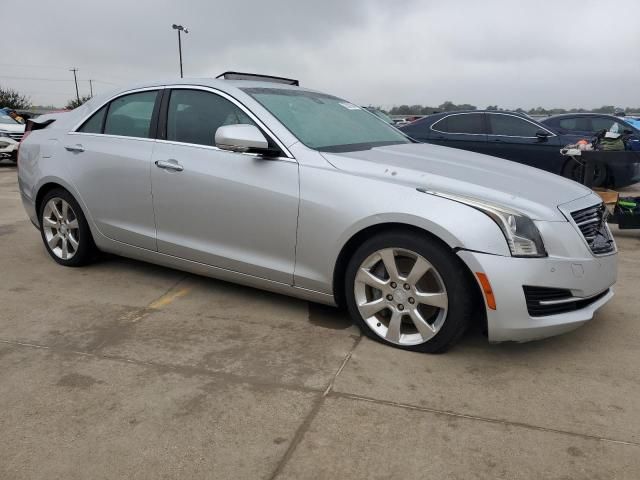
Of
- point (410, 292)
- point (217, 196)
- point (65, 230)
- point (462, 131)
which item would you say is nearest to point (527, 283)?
point (410, 292)

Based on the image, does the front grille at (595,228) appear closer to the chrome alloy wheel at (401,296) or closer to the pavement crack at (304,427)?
the chrome alloy wheel at (401,296)

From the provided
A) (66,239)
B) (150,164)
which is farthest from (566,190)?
(66,239)

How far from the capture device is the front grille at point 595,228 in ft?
10.1

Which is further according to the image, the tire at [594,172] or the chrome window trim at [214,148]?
the tire at [594,172]

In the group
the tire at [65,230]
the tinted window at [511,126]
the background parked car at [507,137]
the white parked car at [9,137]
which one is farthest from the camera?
the white parked car at [9,137]

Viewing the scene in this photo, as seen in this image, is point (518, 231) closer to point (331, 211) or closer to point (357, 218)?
point (357, 218)

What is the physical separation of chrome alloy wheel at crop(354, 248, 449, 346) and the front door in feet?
1.72

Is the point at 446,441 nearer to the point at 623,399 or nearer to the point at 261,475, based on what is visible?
the point at 261,475

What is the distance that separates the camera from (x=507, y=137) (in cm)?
906

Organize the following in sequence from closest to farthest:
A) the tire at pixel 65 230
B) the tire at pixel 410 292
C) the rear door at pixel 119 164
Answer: the tire at pixel 410 292 → the rear door at pixel 119 164 → the tire at pixel 65 230

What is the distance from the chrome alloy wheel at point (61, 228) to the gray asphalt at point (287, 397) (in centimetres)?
77

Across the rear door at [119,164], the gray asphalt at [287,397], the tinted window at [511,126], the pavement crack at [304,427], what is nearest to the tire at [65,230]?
the rear door at [119,164]

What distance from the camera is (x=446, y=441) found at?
2.35m

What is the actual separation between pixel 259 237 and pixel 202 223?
1.56 feet
